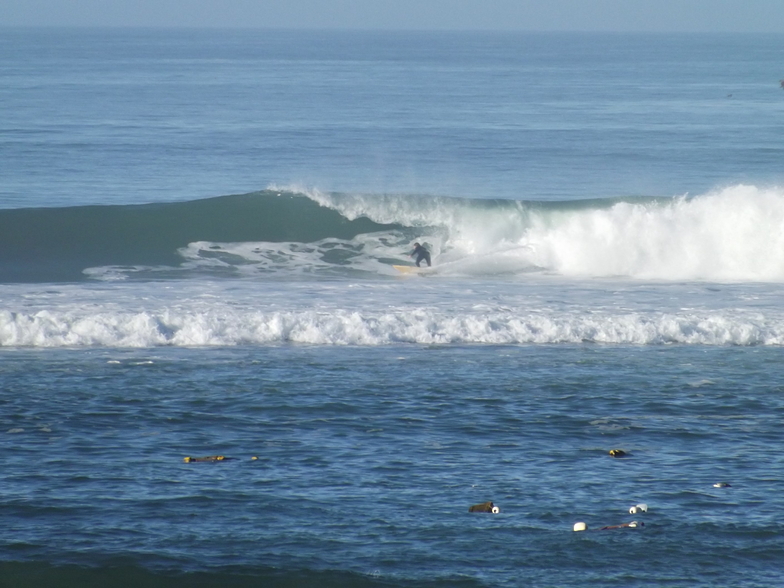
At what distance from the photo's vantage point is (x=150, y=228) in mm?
26375

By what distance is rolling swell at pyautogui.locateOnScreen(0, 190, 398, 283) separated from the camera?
2420cm

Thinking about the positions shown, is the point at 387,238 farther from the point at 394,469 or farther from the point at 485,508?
the point at 485,508

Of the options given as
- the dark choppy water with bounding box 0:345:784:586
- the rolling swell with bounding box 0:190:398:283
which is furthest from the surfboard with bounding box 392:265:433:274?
the dark choppy water with bounding box 0:345:784:586

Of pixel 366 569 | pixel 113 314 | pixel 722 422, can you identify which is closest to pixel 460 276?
pixel 113 314

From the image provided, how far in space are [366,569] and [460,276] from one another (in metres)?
14.7

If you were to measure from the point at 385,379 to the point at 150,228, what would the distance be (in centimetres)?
1473

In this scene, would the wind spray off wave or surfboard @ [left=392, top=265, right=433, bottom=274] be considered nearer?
surfboard @ [left=392, top=265, right=433, bottom=274]

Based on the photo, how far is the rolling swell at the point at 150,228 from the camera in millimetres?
24203

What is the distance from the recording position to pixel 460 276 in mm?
22156

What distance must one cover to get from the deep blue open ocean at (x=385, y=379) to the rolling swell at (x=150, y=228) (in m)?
0.10

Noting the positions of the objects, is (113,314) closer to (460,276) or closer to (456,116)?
(460,276)

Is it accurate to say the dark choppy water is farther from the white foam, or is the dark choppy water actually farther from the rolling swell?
the rolling swell

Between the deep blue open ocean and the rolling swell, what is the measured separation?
0.33ft

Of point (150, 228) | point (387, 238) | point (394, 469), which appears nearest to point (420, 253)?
point (387, 238)
